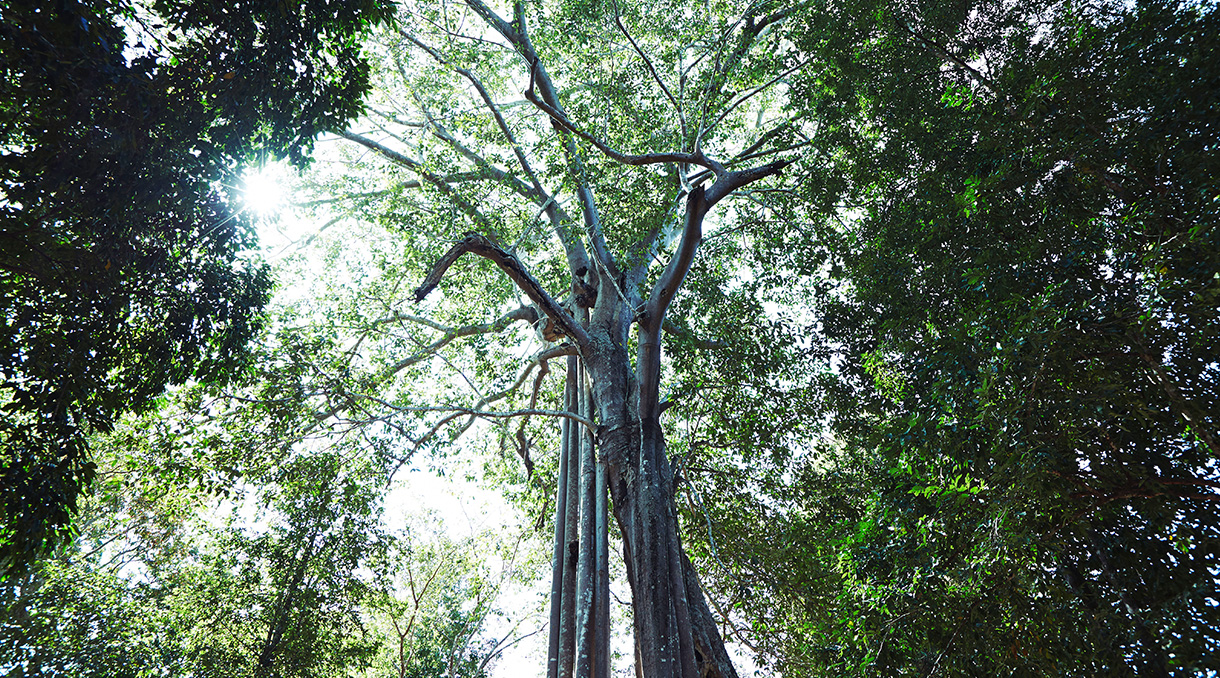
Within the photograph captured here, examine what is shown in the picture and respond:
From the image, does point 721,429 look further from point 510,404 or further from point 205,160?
point 205,160

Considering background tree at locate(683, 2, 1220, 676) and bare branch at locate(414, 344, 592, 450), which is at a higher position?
bare branch at locate(414, 344, 592, 450)

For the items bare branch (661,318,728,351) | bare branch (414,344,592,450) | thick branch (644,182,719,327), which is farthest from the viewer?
bare branch (661,318,728,351)

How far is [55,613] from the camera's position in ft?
22.8

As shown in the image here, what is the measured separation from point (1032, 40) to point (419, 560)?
1366 centimetres

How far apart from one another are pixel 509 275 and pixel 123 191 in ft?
9.65

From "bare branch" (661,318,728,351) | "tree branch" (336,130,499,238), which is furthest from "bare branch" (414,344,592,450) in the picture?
"tree branch" (336,130,499,238)

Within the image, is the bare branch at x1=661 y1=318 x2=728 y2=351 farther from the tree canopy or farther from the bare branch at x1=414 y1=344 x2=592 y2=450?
the bare branch at x1=414 y1=344 x2=592 y2=450

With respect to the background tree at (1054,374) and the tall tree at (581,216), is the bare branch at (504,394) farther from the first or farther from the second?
the background tree at (1054,374)

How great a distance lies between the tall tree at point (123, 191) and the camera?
304 centimetres

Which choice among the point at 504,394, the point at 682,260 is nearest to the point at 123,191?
the point at 682,260

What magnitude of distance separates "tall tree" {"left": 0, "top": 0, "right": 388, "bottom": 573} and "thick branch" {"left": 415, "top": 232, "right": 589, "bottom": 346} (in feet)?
3.85

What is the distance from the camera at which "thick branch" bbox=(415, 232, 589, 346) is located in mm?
4699

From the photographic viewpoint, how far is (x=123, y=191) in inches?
134

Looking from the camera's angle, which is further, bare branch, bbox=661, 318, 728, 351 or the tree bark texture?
bare branch, bbox=661, 318, 728, 351
